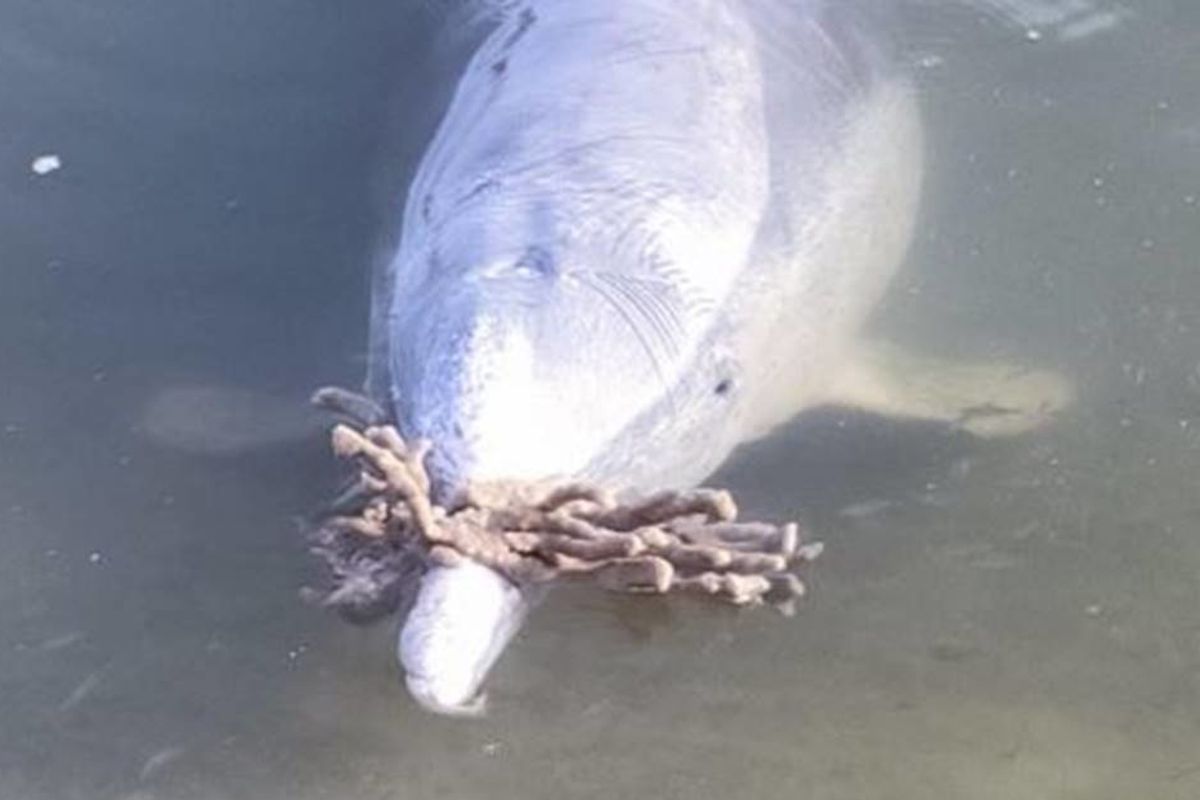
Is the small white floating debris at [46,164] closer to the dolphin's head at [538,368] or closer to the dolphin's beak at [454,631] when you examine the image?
the dolphin's head at [538,368]

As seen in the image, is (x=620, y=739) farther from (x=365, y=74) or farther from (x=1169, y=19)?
(x=1169, y=19)

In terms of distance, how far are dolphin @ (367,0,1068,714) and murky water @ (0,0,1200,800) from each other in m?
0.11

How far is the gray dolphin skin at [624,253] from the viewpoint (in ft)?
11.1

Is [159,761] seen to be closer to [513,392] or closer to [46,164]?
[513,392]

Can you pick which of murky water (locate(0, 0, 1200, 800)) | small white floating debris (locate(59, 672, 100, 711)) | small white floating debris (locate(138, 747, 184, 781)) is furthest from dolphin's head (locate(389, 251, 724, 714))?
small white floating debris (locate(59, 672, 100, 711))

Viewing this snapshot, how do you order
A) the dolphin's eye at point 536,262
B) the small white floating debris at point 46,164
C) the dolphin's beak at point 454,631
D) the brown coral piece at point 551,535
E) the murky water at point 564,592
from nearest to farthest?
the dolphin's beak at point 454,631 → the brown coral piece at point 551,535 → the murky water at point 564,592 → the dolphin's eye at point 536,262 → the small white floating debris at point 46,164

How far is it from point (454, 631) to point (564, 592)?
0.36m

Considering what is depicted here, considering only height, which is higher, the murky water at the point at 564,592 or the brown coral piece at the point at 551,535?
the brown coral piece at the point at 551,535

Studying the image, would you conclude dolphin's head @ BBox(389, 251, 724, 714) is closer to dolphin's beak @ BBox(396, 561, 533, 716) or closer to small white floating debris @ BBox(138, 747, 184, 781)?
dolphin's beak @ BBox(396, 561, 533, 716)

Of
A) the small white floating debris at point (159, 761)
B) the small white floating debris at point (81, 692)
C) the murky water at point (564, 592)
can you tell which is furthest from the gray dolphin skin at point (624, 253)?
the small white floating debris at point (81, 692)

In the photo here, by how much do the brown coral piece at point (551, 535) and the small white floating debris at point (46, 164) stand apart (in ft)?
3.81

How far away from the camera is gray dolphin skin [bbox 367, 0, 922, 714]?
3375 mm

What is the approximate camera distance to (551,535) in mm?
3342

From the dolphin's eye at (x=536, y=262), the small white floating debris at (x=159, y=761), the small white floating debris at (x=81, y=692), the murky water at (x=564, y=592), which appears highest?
the dolphin's eye at (x=536, y=262)
